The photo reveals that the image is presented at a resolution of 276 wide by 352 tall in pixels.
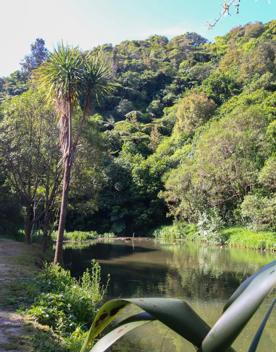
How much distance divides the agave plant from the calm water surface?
17.6 feet

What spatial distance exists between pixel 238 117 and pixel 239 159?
11.8 feet

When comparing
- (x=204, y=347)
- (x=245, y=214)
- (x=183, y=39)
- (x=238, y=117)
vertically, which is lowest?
(x=204, y=347)

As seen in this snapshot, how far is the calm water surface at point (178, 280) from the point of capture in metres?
9.17

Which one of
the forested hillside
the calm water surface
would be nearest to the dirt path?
the calm water surface

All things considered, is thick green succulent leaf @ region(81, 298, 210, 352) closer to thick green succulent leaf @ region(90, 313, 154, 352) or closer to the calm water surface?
thick green succulent leaf @ region(90, 313, 154, 352)

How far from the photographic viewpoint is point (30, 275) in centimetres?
1202

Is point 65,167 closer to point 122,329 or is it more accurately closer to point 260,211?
point 122,329

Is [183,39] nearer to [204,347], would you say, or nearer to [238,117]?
[238,117]

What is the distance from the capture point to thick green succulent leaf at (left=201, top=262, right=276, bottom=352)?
62 centimetres

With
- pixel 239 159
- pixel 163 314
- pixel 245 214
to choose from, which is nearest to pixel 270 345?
pixel 163 314

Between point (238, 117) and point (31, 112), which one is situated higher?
point (238, 117)

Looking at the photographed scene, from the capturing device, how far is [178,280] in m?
16.7

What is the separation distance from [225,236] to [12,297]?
88.8 feet

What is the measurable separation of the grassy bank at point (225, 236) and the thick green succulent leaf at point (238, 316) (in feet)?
92.3
